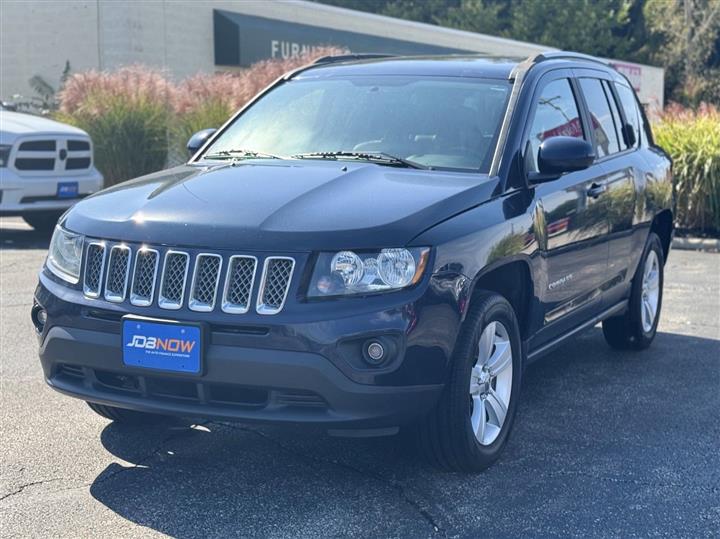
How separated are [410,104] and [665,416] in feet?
6.77

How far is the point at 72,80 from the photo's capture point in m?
15.3

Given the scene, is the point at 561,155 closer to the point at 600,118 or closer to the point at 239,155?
the point at 600,118

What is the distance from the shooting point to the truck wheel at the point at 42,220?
11.9 m

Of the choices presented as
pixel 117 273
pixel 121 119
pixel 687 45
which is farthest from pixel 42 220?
pixel 687 45

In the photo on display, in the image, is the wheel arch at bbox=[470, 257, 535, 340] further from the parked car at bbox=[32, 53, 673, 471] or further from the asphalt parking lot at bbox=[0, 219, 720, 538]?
the asphalt parking lot at bbox=[0, 219, 720, 538]

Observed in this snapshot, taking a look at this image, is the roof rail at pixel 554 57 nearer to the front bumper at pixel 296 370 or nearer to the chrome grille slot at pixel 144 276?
the front bumper at pixel 296 370

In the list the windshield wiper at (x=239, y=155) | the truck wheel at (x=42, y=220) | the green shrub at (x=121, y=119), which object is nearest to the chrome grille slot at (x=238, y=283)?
the windshield wiper at (x=239, y=155)

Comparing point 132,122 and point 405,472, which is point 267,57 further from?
point 405,472

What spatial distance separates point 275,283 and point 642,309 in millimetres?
3614

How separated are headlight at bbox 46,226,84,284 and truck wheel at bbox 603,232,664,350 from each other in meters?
3.68

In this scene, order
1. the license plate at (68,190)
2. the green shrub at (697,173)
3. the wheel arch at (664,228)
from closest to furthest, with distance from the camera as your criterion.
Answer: the wheel arch at (664,228) < the license plate at (68,190) < the green shrub at (697,173)

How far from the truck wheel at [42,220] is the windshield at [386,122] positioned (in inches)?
276

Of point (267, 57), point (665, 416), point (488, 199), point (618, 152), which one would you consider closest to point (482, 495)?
point (488, 199)

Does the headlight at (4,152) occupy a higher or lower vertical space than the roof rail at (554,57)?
lower
